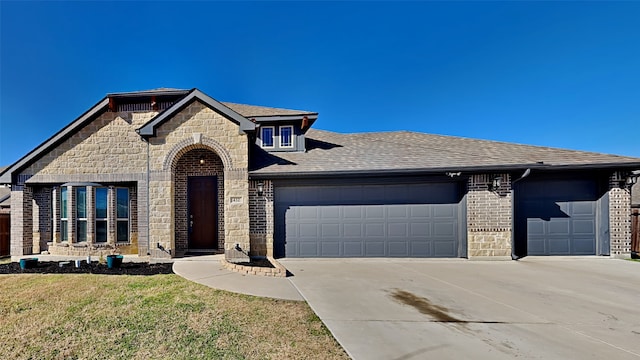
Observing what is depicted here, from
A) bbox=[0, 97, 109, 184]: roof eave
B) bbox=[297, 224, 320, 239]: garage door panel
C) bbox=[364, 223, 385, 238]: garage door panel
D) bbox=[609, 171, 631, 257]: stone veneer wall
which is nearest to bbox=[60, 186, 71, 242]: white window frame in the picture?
bbox=[0, 97, 109, 184]: roof eave

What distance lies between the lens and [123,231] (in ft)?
31.1

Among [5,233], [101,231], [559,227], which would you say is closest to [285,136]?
[101,231]

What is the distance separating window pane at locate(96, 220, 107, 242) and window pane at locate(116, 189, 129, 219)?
543 millimetres

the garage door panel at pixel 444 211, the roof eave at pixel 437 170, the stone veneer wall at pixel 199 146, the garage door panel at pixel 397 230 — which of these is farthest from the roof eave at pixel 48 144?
the garage door panel at pixel 444 211

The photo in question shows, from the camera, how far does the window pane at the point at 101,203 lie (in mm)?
9344

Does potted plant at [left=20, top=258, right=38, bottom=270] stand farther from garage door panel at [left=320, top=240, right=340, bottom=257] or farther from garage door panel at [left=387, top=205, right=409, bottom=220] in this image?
garage door panel at [left=387, top=205, right=409, bottom=220]

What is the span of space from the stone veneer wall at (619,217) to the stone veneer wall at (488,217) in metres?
3.46

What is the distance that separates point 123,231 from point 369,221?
28.9 ft

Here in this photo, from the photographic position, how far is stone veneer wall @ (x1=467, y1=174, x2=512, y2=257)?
8742 mm

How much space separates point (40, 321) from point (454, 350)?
6.44 meters

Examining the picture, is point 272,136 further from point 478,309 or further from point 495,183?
point 478,309

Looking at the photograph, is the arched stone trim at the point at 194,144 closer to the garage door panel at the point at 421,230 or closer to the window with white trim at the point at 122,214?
the window with white trim at the point at 122,214

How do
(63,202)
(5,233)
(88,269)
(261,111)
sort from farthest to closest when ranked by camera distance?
1. (261,111)
2. (5,233)
3. (63,202)
4. (88,269)

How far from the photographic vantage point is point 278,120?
35.2 ft
